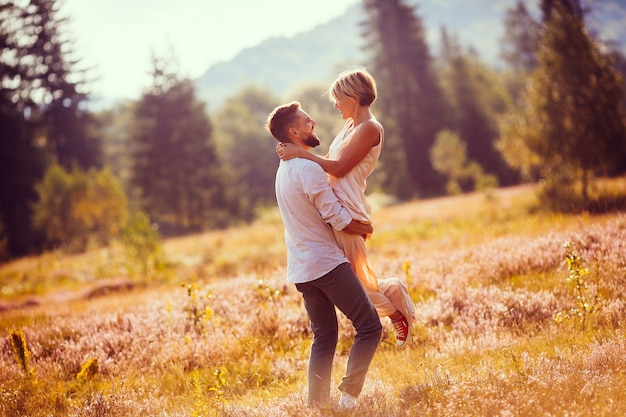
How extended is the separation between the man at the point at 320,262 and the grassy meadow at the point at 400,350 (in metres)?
0.35

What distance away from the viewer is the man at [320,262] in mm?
3652

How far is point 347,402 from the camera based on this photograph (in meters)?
3.76

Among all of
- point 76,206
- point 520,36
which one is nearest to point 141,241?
point 76,206

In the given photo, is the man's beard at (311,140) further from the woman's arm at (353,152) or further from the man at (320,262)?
the woman's arm at (353,152)

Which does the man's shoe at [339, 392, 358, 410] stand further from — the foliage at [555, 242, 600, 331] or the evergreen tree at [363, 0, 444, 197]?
the evergreen tree at [363, 0, 444, 197]

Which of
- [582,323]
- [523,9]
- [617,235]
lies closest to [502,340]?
[582,323]

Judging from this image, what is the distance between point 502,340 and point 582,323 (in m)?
0.77

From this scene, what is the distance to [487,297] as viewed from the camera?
5.95 meters

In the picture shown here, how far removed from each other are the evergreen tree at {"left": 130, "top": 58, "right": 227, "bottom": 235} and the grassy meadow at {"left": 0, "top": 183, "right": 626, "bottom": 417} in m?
29.9

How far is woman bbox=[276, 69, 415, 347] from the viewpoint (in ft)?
12.6

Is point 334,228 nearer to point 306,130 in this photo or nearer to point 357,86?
point 306,130

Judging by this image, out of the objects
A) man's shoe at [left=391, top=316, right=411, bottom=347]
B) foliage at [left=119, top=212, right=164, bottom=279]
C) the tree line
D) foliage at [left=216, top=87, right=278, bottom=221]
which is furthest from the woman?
foliage at [left=216, top=87, right=278, bottom=221]

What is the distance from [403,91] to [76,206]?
89.5 feet

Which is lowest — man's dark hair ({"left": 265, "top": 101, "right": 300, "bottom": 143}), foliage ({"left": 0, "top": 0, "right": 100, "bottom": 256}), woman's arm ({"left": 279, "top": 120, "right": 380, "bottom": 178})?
woman's arm ({"left": 279, "top": 120, "right": 380, "bottom": 178})
